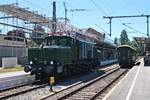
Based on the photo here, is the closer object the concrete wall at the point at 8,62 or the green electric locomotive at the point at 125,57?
the concrete wall at the point at 8,62

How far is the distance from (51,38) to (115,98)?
11344 mm

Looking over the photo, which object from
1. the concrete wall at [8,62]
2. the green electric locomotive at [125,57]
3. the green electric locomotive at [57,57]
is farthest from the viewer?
the green electric locomotive at [125,57]

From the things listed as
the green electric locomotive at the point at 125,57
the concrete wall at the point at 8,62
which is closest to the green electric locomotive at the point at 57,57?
the concrete wall at the point at 8,62

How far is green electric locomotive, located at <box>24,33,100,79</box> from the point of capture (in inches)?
917

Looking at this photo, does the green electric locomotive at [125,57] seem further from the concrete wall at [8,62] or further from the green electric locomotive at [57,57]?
the green electric locomotive at [57,57]

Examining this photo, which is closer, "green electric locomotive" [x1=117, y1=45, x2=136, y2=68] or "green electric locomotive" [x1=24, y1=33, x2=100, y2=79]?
"green electric locomotive" [x1=24, y1=33, x2=100, y2=79]

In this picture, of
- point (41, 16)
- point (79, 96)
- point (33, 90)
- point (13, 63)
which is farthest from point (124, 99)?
point (41, 16)

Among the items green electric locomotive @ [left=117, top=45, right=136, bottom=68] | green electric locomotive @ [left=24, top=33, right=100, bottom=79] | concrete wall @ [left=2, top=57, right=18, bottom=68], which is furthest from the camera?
green electric locomotive @ [left=117, top=45, right=136, bottom=68]

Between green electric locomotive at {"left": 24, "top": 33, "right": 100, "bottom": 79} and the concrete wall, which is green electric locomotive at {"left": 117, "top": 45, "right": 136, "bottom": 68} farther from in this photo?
green electric locomotive at {"left": 24, "top": 33, "right": 100, "bottom": 79}

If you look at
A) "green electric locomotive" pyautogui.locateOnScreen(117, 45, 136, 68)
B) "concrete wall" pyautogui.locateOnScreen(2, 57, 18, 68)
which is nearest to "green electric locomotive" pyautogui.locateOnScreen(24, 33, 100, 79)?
"concrete wall" pyautogui.locateOnScreen(2, 57, 18, 68)

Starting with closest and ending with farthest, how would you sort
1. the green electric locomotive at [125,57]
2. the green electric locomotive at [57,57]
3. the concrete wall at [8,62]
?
the green electric locomotive at [57,57] < the concrete wall at [8,62] < the green electric locomotive at [125,57]

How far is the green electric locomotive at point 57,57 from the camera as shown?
76.4 feet

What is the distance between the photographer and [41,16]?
53406 millimetres

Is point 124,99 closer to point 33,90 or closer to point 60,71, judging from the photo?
point 33,90
